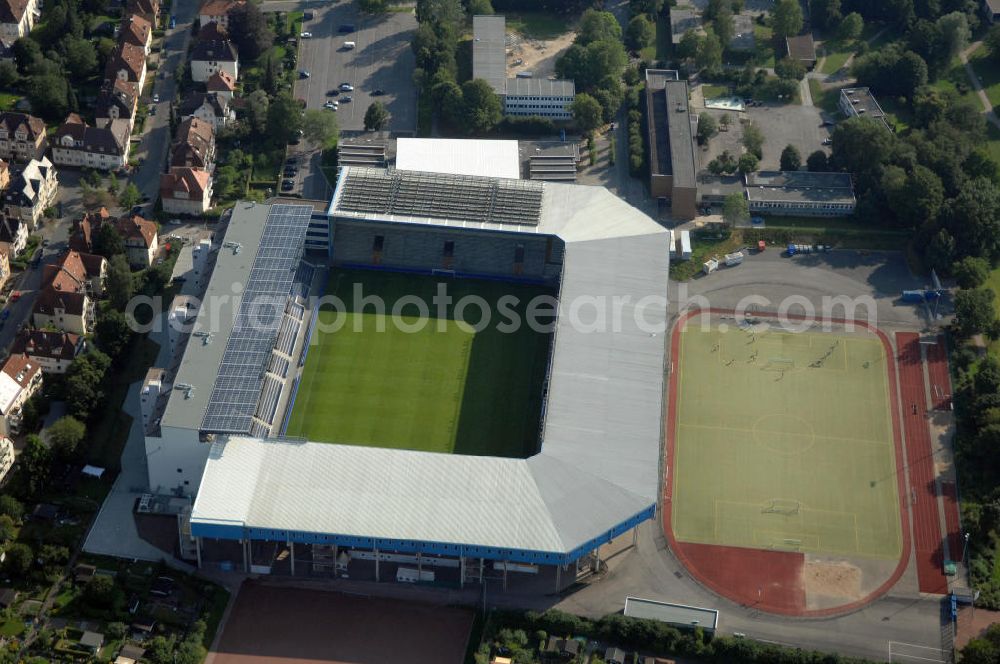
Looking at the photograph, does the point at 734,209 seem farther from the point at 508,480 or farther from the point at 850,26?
the point at 508,480

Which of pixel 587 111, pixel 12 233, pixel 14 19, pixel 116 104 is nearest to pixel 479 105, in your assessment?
pixel 587 111

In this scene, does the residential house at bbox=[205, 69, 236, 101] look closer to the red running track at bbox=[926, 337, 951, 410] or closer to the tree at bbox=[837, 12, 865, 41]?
the tree at bbox=[837, 12, 865, 41]

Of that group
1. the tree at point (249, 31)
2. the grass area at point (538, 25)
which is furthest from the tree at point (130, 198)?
the grass area at point (538, 25)

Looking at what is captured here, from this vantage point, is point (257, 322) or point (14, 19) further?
point (14, 19)

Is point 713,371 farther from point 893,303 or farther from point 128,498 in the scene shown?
point 128,498

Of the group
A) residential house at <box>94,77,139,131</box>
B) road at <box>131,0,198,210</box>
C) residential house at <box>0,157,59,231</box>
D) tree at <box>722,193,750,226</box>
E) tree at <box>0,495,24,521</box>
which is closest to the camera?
tree at <box>0,495,24,521</box>

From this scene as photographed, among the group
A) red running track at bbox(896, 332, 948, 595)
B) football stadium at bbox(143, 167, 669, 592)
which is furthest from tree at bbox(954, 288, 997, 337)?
football stadium at bbox(143, 167, 669, 592)
